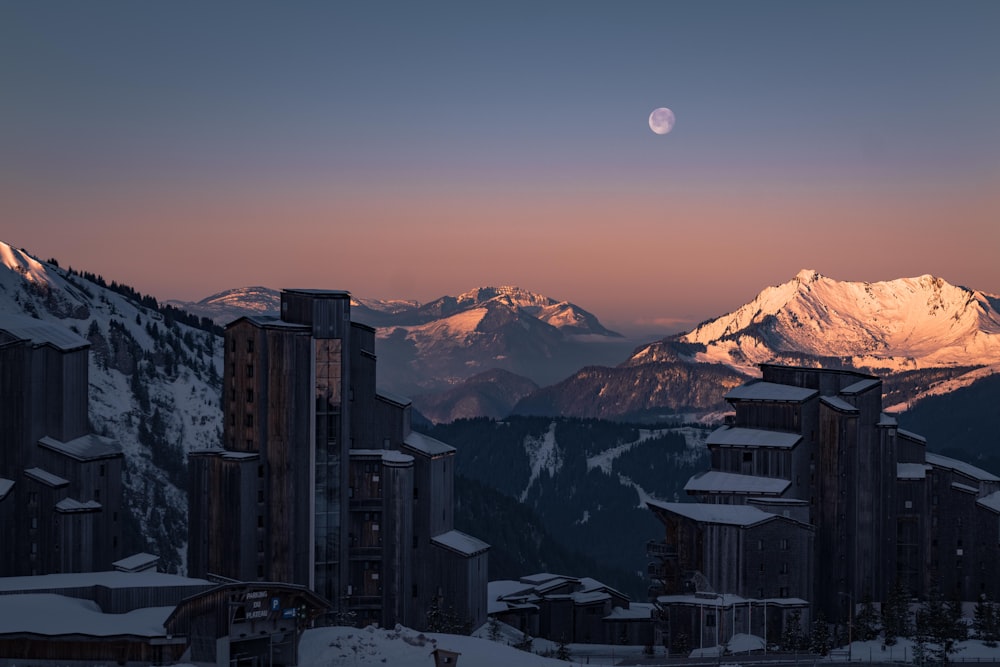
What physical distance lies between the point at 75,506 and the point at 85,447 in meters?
7.20

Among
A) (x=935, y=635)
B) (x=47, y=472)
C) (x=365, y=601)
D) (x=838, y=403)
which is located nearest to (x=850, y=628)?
(x=935, y=635)

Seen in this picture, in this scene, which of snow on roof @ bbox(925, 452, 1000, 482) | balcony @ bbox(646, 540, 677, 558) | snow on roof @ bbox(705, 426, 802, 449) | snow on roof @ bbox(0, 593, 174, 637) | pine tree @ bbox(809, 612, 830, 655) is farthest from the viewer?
snow on roof @ bbox(925, 452, 1000, 482)

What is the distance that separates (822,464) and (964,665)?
1252 inches

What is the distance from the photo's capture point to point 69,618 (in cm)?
10512

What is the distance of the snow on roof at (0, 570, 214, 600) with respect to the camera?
11400cm

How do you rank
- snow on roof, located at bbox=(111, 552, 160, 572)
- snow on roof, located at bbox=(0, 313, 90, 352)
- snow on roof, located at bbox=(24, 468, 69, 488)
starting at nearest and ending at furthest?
snow on roof, located at bbox=(111, 552, 160, 572), snow on roof, located at bbox=(24, 468, 69, 488), snow on roof, located at bbox=(0, 313, 90, 352)

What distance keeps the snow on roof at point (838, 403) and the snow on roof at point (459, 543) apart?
4185 cm

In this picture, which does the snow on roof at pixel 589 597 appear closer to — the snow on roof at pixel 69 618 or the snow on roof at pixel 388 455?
the snow on roof at pixel 388 455

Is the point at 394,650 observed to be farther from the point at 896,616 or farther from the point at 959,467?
the point at 959,467

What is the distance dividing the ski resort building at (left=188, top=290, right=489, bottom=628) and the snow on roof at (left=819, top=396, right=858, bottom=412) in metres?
42.5

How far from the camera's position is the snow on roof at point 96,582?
114000mm

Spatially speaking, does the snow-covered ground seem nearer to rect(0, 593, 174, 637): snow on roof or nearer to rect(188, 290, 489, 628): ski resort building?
rect(0, 593, 174, 637): snow on roof

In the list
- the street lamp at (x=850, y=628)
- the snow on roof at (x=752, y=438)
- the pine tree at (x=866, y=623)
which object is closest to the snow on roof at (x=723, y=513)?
the snow on roof at (x=752, y=438)

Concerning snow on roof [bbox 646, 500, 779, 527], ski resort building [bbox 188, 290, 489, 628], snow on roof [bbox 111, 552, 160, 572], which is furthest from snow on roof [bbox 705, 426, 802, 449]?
snow on roof [bbox 111, 552, 160, 572]
